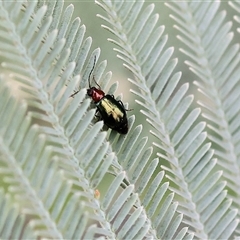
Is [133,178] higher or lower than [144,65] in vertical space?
lower

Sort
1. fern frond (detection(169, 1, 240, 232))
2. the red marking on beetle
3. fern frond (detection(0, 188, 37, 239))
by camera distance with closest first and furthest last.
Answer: fern frond (detection(0, 188, 37, 239))
fern frond (detection(169, 1, 240, 232))
the red marking on beetle

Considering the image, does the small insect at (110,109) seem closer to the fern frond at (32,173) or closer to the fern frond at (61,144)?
the fern frond at (61,144)

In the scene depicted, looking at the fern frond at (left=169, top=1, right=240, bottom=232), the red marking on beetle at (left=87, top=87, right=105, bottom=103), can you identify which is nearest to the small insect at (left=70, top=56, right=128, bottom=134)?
the red marking on beetle at (left=87, top=87, right=105, bottom=103)

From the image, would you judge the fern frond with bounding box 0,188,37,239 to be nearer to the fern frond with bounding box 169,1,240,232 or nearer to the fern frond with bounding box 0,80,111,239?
the fern frond with bounding box 0,80,111,239

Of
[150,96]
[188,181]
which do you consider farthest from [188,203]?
[150,96]

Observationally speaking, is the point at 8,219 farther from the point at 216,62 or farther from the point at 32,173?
the point at 216,62

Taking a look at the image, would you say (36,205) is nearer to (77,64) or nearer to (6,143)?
(6,143)

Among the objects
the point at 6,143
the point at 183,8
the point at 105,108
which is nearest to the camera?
the point at 6,143
